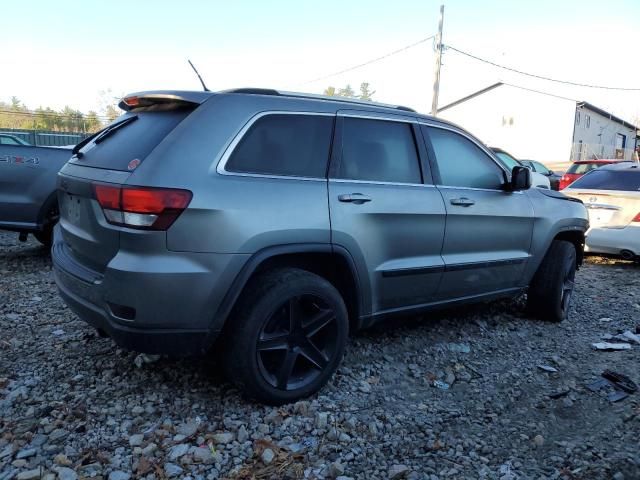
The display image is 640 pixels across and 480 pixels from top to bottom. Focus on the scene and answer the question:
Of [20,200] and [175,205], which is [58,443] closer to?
[175,205]

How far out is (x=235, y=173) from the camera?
9.57 ft

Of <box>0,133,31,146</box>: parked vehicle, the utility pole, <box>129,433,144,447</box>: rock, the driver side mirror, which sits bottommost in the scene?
<box>129,433,144,447</box>: rock

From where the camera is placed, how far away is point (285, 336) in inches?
124

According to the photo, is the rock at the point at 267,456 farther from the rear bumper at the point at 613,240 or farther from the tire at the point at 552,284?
the rear bumper at the point at 613,240

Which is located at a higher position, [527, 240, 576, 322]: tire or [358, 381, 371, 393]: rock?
[527, 240, 576, 322]: tire

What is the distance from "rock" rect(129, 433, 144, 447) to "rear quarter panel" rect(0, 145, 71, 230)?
168 inches

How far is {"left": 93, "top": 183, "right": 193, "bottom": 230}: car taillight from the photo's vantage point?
265cm

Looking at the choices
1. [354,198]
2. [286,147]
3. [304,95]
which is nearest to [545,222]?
[354,198]

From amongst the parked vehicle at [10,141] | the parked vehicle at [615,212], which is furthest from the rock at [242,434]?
the parked vehicle at [615,212]

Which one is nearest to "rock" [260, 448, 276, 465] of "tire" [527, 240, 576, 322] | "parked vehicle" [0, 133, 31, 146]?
"tire" [527, 240, 576, 322]

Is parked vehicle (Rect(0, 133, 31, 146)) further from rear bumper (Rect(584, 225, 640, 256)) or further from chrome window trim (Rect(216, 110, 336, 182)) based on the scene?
rear bumper (Rect(584, 225, 640, 256))

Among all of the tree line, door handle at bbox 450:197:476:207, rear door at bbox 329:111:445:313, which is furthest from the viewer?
the tree line

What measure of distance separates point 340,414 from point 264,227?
1.20 metres

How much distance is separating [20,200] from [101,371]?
3.59m
